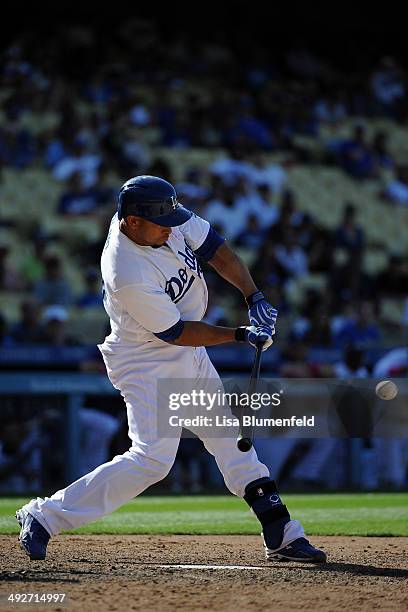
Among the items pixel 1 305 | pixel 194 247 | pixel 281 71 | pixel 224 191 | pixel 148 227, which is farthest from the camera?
pixel 281 71

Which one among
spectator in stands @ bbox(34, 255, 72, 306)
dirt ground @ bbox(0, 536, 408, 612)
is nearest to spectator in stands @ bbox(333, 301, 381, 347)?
spectator in stands @ bbox(34, 255, 72, 306)

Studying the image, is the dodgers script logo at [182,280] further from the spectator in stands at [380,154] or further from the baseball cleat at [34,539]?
the spectator in stands at [380,154]

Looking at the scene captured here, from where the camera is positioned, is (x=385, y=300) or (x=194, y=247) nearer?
(x=194, y=247)

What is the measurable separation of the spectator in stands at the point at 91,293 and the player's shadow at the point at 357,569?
695 centimetres

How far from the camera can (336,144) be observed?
17.1m

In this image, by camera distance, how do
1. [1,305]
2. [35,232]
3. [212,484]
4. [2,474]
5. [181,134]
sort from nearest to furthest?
[2,474] → [212,484] → [1,305] → [35,232] → [181,134]

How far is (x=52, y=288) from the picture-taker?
11.7 meters

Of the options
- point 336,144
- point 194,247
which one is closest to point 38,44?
point 336,144

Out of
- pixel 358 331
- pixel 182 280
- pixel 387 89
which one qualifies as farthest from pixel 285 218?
pixel 182 280

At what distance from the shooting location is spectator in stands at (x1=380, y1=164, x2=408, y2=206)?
1656 centimetres

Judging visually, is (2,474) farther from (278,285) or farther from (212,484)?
(278,285)

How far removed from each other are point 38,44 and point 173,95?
2.18 metres

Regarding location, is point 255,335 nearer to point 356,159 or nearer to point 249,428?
point 249,428

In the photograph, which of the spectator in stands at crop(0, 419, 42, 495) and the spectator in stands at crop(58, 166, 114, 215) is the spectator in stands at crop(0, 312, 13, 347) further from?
the spectator in stands at crop(58, 166, 114, 215)
